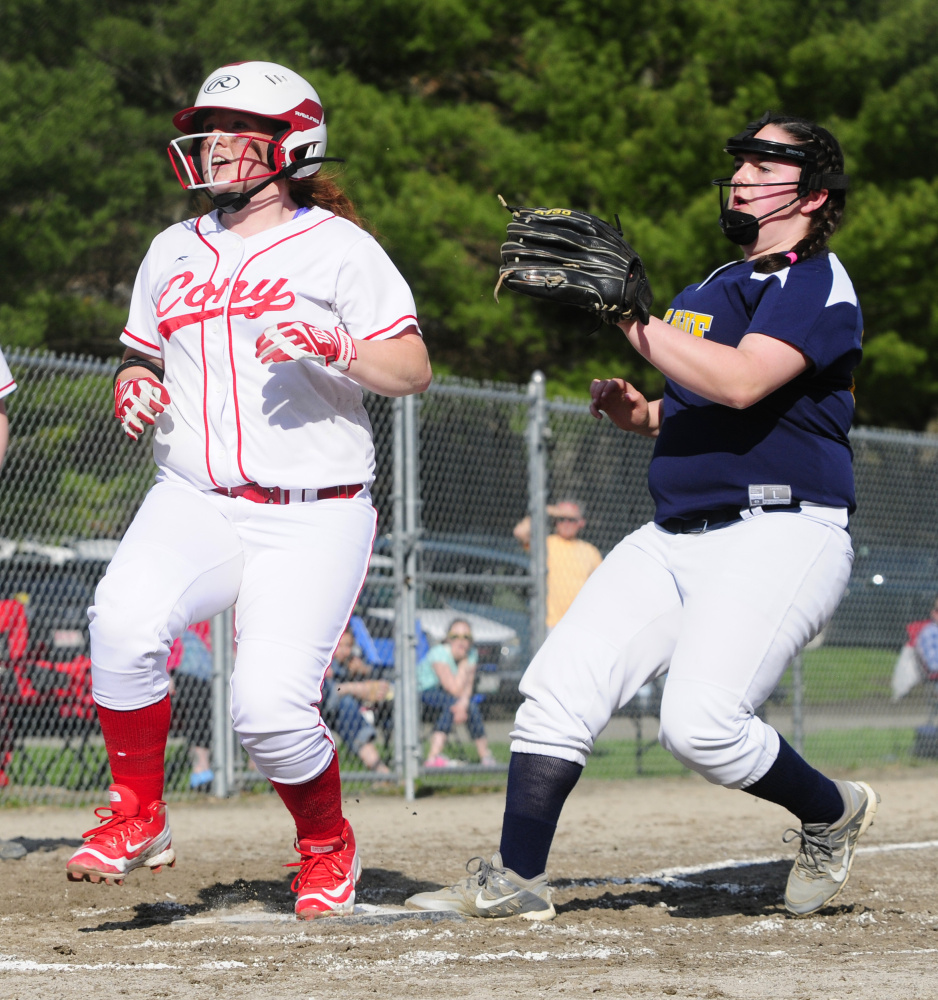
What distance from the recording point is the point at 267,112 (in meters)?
3.90

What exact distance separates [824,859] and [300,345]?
7.21ft

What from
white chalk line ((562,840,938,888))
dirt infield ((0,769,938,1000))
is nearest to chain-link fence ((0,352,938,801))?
dirt infield ((0,769,938,1000))

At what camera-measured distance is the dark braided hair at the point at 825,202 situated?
3.94 meters

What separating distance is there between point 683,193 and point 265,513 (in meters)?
15.6

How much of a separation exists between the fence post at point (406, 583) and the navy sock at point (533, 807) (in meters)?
4.49

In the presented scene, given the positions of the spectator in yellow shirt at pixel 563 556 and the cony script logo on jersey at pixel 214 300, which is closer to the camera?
the cony script logo on jersey at pixel 214 300

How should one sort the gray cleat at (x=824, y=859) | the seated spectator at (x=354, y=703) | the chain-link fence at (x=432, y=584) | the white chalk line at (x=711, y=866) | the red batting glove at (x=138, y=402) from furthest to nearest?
the seated spectator at (x=354, y=703) < the chain-link fence at (x=432, y=584) < the white chalk line at (x=711, y=866) < the gray cleat at (x=824, y=859) < the red batting glove at (x=138, y=402)

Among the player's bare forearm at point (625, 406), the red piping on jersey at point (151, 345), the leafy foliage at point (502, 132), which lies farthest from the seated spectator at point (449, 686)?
the leafy foliage at point (502, 132)

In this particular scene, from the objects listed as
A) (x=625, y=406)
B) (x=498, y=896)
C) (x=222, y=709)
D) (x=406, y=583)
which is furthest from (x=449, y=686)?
(x=498, y=896)

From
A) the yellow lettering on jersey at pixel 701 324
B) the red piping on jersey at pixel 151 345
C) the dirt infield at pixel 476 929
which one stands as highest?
the yellow lettering on jersey at pixel 701 324

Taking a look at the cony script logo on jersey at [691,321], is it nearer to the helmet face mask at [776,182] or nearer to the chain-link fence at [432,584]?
the helmet face mask at [776,182]

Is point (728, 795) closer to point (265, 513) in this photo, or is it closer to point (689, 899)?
point (689, 899)

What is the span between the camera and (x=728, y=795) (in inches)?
351

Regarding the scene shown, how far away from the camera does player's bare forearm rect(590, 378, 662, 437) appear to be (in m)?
4.26
